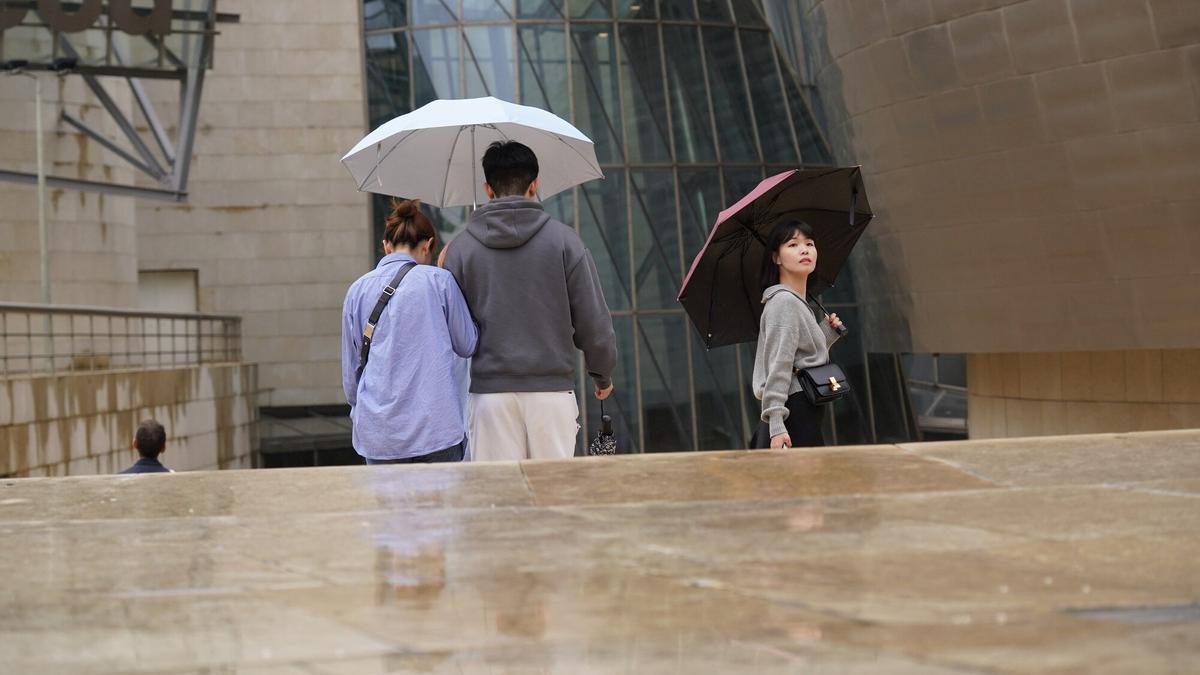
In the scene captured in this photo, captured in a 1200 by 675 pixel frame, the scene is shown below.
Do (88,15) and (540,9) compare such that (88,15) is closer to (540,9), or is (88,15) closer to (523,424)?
(540,9)

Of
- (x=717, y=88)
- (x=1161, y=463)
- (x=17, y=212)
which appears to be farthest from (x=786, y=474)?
(x=717, y=88)

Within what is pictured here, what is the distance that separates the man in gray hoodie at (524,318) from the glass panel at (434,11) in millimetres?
19069

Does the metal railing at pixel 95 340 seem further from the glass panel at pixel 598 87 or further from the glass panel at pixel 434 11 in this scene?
the glass panel at pixel 598 87

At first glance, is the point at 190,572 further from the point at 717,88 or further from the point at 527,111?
the point at 717,88

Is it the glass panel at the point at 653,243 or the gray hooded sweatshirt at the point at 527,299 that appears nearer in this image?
the gray hooded sweatshirt at the point at 527,299

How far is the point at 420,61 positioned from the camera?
2558 centimetres

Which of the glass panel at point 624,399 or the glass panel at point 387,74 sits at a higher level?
the glass panel at point 387,74

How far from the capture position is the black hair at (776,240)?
7.71m

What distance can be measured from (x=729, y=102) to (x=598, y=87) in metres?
2.38

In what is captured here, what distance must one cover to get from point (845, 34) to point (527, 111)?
9602mm

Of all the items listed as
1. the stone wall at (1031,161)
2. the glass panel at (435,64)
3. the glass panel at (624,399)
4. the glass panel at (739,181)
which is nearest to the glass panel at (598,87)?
the glass panel at (739,181)

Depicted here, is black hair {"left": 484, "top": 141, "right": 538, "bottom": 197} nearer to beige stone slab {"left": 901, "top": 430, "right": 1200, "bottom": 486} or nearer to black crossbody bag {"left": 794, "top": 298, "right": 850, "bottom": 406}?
black crossbody bag {"left": 794, "top": 298, "right": 850, "bottom": 406}

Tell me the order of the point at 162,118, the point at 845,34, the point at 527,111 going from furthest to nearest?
1. the point at 162,118
2. the point at 845,34
3. the point at 527,111

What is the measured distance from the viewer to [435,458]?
6.86 m
